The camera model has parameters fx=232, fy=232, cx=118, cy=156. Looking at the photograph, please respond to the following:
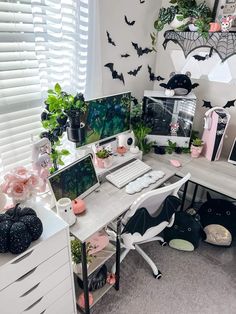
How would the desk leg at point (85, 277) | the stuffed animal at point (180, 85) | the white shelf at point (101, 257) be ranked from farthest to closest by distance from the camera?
the stuffed animal at point (180, 85) < the white shelf at point (101, 257) < the desk leg at point (85, 277)

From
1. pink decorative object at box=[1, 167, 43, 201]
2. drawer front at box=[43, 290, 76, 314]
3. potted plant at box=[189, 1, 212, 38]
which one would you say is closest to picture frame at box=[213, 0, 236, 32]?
potted plant at box=[189, 1, 212, 38]

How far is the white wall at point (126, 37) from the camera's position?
5.73 feet

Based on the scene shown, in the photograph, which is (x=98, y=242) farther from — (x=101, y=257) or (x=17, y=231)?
(x=17, y=231)

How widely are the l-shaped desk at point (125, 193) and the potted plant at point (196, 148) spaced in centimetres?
4

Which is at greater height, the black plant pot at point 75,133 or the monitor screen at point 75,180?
the black plant pot at point 75,133

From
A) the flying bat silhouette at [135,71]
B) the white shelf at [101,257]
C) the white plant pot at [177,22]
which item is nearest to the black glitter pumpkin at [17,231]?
Answer: the white shelf at [101,257]

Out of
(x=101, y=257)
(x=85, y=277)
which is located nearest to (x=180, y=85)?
(x=101, y=257)

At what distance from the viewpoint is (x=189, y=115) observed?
1.93 metres

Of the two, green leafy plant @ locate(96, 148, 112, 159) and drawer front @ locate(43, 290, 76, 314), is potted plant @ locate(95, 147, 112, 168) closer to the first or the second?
green leafy plant @ locate(96, 148, 112, 159)

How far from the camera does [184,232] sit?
1.84 meters

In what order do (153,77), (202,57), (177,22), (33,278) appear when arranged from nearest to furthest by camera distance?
(33,278)
(177,22)
(202,57)
(153,77)

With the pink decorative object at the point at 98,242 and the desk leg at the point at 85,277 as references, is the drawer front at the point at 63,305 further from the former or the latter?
the pink decorative object at the point at 98,242

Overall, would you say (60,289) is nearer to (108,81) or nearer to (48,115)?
(48,115)

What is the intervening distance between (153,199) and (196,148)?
838mm
